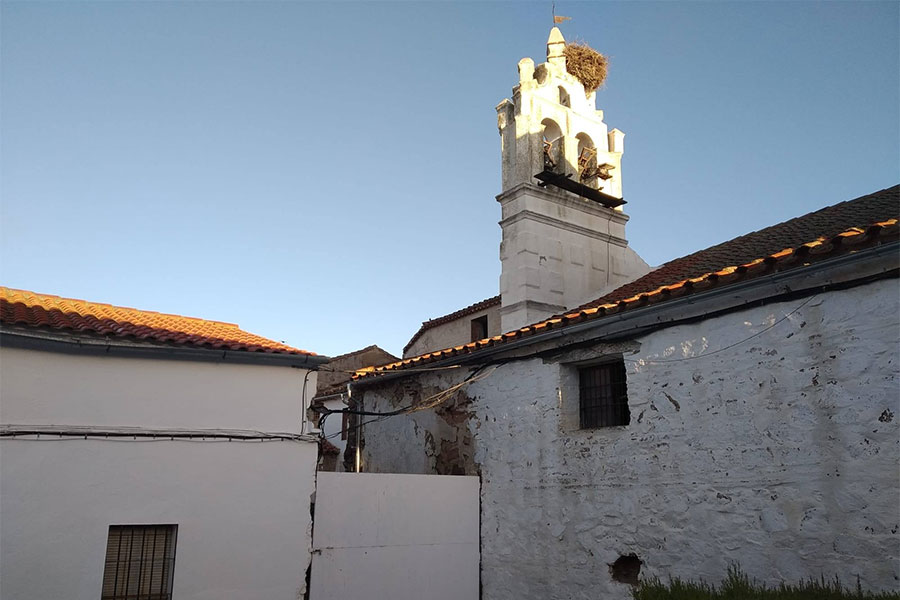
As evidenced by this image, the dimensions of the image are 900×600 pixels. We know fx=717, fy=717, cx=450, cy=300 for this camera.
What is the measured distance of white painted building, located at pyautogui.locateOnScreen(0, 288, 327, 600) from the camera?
7.52 meters

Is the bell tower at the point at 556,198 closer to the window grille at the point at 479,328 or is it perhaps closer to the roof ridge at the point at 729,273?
the roof ridge at the point at 729,273

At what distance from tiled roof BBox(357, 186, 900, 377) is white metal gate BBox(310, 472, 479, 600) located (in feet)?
7.48

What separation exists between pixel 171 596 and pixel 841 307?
25.1 ft

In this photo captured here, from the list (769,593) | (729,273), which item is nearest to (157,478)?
(769,593)

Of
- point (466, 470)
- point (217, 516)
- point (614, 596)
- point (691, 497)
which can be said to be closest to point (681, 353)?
point (691, 497)

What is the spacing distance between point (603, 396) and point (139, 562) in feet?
19.3

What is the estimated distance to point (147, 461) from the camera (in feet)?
26.7

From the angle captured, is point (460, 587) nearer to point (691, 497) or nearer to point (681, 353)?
point (691, 497)

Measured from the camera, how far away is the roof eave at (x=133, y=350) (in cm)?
775

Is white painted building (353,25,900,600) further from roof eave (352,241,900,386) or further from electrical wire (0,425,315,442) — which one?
electrical wire (0,425,315,442)

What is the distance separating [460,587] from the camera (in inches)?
400

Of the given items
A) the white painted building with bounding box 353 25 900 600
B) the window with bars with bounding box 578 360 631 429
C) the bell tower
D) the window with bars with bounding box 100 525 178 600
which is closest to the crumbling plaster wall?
the white painted building with bounding box 353 25 900 600

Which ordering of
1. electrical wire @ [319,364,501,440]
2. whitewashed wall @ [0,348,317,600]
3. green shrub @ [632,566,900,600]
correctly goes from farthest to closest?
electrical wire @ [319,364,501,440], whitewashed wall @ [0,348,317,600], green shrub @ [632,566,900,600]

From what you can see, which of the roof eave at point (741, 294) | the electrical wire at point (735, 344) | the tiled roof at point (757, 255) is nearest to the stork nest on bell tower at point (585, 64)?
the tiled roof at point (757, 255)
